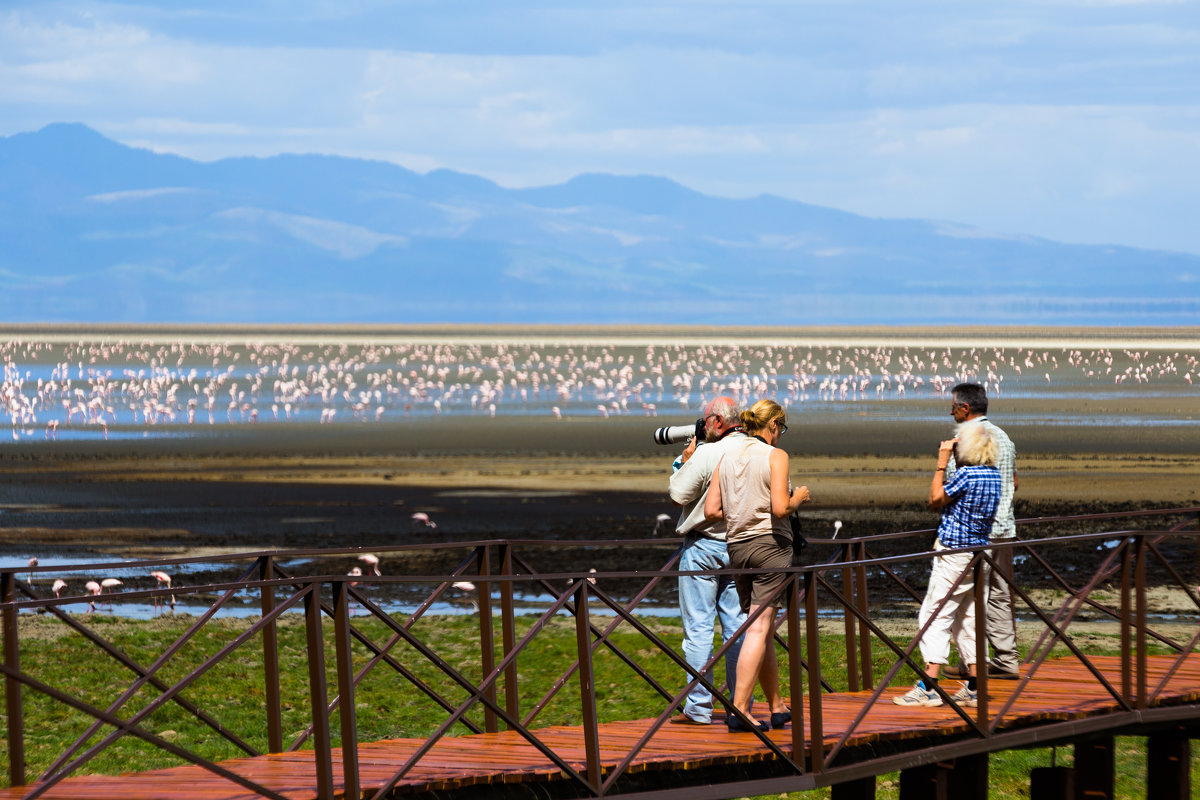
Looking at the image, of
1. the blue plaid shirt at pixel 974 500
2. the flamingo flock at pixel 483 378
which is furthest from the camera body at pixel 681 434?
the flamingo flock at pixel 483 378

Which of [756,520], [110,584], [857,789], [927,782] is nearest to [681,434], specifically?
[756,520]

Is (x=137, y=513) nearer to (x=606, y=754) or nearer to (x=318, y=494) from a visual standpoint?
(x=318, y=494)

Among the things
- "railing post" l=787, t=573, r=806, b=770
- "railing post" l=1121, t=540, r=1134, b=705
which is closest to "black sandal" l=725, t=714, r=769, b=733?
"railing post" l=787, t=573, r=806, b=770

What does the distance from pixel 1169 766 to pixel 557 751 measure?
445 centimetres

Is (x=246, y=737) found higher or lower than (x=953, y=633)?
lower

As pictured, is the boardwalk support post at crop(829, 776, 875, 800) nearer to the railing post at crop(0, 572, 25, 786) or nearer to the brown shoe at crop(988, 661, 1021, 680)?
the brown shoe at crop(988, 661, 1021, 680)

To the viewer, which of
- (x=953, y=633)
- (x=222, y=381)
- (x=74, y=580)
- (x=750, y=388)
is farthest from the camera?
(x=222, y=381)

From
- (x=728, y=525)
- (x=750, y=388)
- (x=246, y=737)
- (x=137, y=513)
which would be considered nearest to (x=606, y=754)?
(x=728, y=525)

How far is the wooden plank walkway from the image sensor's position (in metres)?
7.78

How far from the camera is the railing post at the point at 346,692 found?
287 inches

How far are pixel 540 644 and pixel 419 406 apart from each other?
3943 cm

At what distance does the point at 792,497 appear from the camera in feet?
28.5

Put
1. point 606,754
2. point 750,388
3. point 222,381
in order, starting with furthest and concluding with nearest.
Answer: point 222,381, point 750,388, point 606,754

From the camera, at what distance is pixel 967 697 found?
955cm
